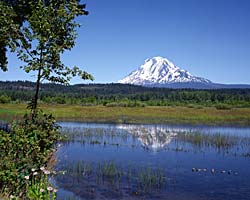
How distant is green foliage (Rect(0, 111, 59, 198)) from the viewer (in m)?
8.16

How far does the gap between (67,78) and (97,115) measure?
53.6 metres

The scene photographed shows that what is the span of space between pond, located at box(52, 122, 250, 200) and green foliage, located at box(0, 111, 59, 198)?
2.80 ft

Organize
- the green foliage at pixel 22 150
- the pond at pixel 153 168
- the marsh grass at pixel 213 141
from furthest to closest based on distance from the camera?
1. the marsh grass at pixel 213 141
2. the pond at pixel 153 168
3. the green foliage at pixel 22 150

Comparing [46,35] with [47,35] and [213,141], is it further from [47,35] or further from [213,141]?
[213,141]

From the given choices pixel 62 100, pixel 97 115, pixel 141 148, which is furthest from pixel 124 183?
pixel 62 100

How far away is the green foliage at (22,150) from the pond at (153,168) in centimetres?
85

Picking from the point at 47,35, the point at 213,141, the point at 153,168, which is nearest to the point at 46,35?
the point at 47,35

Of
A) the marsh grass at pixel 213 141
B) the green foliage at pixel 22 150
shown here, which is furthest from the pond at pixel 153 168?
the green foliage at pixel 22 150

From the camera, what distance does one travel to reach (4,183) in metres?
8.23

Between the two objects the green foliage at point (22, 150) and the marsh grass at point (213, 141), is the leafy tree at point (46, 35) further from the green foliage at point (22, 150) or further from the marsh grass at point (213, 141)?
the marsh grass at point (213, 141)

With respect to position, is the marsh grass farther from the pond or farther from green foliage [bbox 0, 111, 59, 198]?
green foliage [bbox 0, 111, 59, 198]

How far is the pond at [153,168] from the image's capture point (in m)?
14.5

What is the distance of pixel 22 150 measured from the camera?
868 centimetres

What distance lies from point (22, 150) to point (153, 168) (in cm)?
1138
